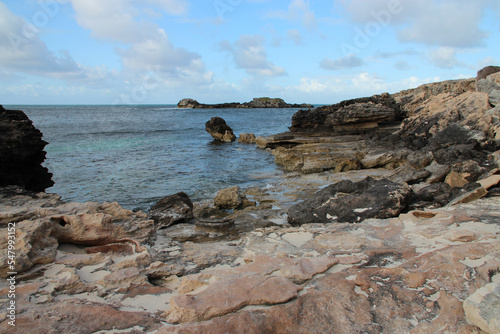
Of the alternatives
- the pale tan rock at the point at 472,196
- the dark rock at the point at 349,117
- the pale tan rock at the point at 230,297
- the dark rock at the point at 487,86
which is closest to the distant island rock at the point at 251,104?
the dark rock at the point at 349,117

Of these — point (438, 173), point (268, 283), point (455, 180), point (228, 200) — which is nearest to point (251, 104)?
point (228, 200)

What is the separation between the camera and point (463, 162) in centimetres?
865

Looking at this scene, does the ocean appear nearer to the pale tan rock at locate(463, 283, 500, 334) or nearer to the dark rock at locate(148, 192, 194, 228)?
the dark rock at locate(148, 192, 194, 228)

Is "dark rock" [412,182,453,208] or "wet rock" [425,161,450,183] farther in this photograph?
"wet rock" [425,161,450,183]

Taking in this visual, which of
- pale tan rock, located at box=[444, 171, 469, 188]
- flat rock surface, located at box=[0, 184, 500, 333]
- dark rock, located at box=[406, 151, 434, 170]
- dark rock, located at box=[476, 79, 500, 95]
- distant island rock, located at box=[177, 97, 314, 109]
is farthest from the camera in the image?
distant island rock, located at box=[177, 97, 314, 109]

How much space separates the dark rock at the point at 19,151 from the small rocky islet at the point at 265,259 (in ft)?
0.10

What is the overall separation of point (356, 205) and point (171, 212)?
3.99 m

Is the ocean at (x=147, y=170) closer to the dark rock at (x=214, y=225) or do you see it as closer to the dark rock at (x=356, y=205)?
the dark rock at (x=214, y=225)

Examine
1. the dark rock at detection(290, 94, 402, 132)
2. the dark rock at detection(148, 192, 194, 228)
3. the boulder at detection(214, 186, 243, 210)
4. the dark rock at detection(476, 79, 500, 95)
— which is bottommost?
the boulder at detection(214, 186, 243, 210)

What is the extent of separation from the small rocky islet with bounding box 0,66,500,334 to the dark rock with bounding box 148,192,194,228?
3 cm

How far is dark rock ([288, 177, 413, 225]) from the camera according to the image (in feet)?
20.9

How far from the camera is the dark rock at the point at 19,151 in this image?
8062mm

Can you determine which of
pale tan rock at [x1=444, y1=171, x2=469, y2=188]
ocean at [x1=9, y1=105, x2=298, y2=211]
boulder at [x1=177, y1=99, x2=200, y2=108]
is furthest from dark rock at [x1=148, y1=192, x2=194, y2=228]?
boulder at [x1=177, y1=99, x2=200, y2=108]

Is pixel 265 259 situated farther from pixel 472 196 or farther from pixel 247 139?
pixel 247 139
